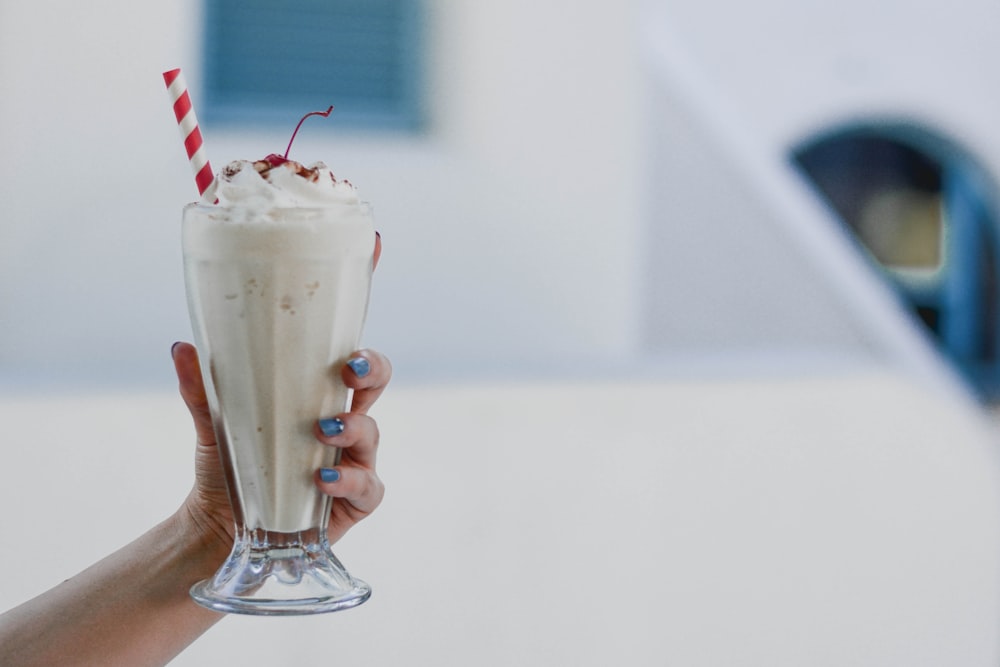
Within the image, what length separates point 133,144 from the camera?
257cm

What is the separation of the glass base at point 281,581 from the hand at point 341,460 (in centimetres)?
4

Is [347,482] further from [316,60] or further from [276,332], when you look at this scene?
[316,60]

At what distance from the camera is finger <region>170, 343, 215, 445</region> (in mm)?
721

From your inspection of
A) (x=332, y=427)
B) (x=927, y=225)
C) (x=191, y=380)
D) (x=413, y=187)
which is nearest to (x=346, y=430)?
(x=332, y=427)

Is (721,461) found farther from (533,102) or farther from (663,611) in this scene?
(533,102)

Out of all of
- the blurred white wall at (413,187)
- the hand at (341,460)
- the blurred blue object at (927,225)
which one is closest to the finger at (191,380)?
the hand at (341,460)

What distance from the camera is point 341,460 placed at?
2.37 ft

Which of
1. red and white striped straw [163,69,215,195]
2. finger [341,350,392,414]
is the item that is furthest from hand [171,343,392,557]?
red and white striped straw [163,69,215,195]

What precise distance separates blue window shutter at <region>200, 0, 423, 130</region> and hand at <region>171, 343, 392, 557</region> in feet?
7.53

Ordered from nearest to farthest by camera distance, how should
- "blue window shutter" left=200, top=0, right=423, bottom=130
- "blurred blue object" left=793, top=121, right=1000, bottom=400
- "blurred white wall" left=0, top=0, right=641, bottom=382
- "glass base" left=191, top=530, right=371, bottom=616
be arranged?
1. "glass base" left=191, top=530, right=371, bottom=616
2. "blurred white wall" left=0, top=0, right=641, bottom=382
3. "blue window shutter" left=200, top=0, right=423, bottom=130
4. "blurred blue object" left=793, top=121, right=1000, bottom=400

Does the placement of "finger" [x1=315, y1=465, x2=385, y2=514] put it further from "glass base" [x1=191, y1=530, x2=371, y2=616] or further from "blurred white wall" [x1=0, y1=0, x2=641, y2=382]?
"blurred white wall" [x1=0, y1=0, x2=641, y2=382]

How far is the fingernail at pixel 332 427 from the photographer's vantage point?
679 mm

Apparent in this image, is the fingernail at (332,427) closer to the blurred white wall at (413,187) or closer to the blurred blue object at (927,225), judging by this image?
the blurred white wall at (413,187)

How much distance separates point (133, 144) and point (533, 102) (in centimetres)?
99
